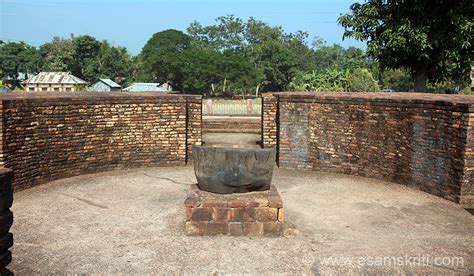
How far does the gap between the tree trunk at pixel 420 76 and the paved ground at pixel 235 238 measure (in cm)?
827

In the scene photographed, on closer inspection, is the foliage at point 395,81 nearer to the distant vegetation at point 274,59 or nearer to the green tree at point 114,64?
the distant vegetation at point 274,59

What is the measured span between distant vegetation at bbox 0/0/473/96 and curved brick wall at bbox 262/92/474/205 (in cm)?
537

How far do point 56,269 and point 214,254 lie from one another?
1778 mm

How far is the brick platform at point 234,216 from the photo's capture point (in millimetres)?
5891

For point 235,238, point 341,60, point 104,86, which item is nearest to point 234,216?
point 235,238

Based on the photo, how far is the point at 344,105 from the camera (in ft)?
31.7

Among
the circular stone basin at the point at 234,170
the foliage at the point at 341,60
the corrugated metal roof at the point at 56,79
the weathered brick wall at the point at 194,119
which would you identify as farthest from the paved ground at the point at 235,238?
the corrugated metal roof at the point at 56,79

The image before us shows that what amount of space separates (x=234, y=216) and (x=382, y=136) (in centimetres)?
453

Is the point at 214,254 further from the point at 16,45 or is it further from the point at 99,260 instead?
the point at 16,45

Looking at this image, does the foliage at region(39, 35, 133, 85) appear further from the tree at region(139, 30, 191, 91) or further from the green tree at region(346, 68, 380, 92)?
the green tree at region(346, 68, 380, 92)

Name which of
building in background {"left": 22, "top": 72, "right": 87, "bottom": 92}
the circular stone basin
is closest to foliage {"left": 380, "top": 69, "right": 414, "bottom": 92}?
building in background {"left": 22, "top": 72, "right": 87, "bottom": 92}

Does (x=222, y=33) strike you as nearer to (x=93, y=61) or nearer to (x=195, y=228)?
(x=93, y=61)

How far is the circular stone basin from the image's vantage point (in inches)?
242

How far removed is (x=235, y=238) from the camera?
5824 millimetres
